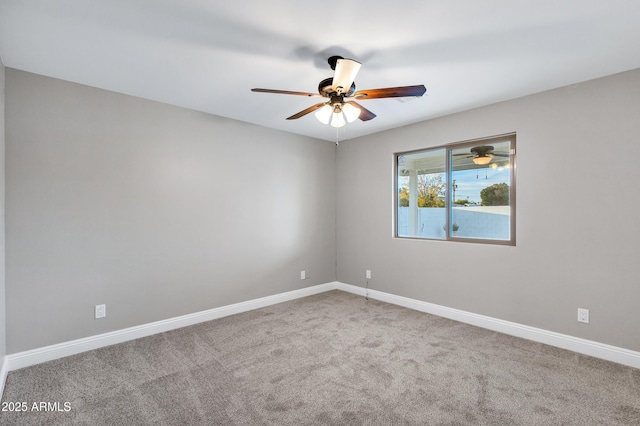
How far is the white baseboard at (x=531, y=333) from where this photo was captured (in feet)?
8.53

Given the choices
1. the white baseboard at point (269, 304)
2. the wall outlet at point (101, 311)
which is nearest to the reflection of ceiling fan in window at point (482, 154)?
the white baseboard at point (269, 304)

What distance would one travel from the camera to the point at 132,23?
1.97 m

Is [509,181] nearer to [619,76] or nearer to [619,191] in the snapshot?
[619,191]

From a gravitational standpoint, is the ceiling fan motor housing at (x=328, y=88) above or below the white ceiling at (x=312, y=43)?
below

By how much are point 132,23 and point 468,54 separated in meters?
2.35

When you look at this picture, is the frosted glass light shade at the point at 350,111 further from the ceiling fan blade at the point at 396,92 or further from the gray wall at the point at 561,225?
the gray wall at the point at 561,225

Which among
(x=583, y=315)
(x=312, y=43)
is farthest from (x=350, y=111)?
(x=583, y=315)

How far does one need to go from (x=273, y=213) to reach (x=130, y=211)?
68.6 inches

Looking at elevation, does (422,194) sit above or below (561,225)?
above

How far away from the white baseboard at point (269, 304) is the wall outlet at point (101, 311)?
7.1 inches

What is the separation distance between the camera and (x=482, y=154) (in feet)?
11.7

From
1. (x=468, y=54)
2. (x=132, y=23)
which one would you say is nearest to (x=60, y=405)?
(x=132, y=23)

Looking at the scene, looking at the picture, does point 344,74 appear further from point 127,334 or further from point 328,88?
point 127,334

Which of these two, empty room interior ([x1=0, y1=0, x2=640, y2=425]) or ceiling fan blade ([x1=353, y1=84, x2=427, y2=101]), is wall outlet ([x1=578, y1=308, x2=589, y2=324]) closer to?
empty room interior ([x1=0, y1=0, x2=640, y2=425])
